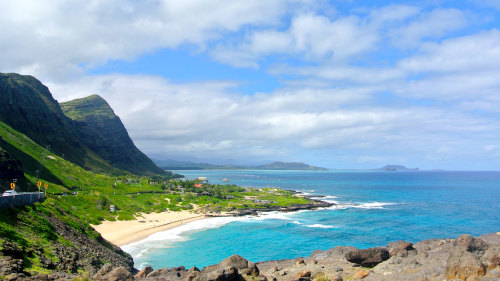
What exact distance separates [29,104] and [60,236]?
181 m

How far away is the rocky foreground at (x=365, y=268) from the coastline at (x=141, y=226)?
33.5 metres

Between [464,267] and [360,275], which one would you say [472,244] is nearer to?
[464,267]

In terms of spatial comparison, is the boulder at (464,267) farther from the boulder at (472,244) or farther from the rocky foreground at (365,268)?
the boulder at (472,244)

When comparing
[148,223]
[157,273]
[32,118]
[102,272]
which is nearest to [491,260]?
[157,273]

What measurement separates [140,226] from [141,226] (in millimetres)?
239

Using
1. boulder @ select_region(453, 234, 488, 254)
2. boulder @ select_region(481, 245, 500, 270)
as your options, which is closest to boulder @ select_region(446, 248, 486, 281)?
boulder @ select_region(481, 245, 500, 270)

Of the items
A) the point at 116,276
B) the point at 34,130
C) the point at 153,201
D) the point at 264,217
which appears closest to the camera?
the point at 116,276

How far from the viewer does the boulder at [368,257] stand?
3605cm

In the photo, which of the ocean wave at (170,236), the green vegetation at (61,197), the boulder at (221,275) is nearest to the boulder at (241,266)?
the boulder at (221,275)

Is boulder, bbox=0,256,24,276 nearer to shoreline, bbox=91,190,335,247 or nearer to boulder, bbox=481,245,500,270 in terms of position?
boulder, bbox=481,245,500,270

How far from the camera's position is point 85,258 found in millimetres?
34469

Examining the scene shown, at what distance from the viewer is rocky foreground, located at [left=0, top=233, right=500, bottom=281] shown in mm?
25422

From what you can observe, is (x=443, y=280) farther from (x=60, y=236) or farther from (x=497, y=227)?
(x=497, y=227)

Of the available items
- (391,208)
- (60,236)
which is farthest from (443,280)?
(391,208)
